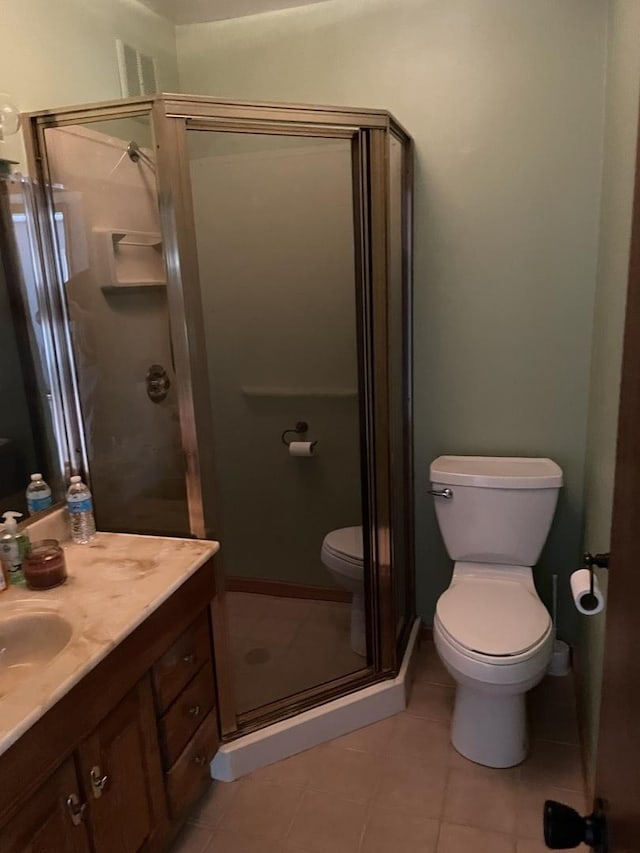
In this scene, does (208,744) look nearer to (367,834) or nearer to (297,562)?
(367,834)

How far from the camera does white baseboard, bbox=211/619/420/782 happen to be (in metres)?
1.95

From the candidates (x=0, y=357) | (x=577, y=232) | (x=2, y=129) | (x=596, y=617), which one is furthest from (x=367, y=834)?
(x=2, y=129)

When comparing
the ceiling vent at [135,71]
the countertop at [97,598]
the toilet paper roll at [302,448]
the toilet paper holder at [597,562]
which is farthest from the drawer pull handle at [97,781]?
the ceiling vent at [135,71]

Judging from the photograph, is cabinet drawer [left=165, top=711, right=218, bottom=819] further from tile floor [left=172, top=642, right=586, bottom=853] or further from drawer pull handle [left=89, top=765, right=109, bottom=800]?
drawer pull handle [left=89, top=765, right=109, bottom=800]

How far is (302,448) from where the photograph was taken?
2.66m

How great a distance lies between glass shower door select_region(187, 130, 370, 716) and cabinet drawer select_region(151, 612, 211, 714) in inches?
15.2

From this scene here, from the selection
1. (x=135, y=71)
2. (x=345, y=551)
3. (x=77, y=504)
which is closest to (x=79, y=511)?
(x=77, y=504)

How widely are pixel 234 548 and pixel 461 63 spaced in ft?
6.31

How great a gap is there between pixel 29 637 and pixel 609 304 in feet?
5.71

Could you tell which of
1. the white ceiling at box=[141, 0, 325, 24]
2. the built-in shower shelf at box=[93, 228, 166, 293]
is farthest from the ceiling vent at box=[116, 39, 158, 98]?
the built-in shower shelf at box=[93, 228, 166, 293]

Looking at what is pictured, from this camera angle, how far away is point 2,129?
1590mm

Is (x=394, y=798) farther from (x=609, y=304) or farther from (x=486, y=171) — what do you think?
(x=486, y=171)

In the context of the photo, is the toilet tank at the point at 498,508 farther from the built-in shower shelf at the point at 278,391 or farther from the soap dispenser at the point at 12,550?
the soap dispenser at the point at 12,550

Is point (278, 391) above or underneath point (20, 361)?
underneath
